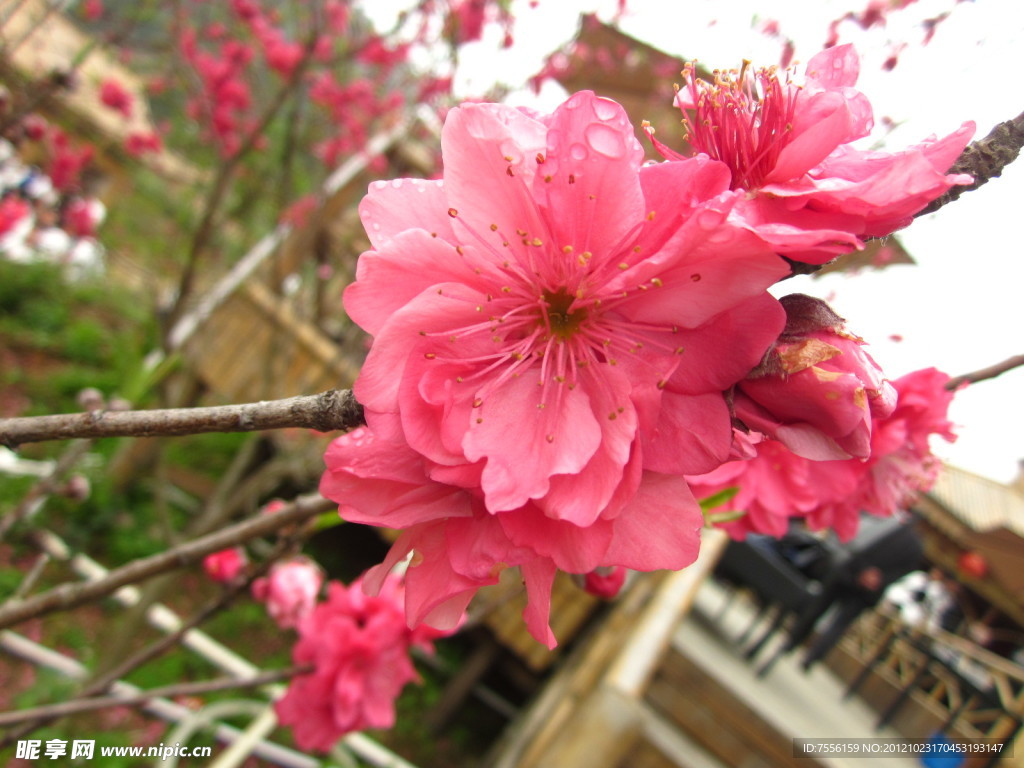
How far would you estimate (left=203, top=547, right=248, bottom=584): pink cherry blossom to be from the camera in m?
1.85

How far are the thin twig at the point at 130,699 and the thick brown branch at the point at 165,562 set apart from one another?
356mm

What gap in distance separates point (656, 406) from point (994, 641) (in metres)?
12.8

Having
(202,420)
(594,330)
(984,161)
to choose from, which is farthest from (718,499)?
(202,420)

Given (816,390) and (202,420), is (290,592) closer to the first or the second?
(202,420)

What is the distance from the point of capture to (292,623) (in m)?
2.18

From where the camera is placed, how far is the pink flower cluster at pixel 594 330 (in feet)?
1.69

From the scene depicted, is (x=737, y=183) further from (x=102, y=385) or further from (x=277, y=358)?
(x=102, y=385)

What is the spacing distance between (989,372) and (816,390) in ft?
3.17

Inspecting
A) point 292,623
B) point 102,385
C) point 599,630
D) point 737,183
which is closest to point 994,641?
point 599,630

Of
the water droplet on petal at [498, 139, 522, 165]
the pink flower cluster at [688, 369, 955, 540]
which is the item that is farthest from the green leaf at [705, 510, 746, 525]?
the water droplet on petal at [498, 139, 522, 165]

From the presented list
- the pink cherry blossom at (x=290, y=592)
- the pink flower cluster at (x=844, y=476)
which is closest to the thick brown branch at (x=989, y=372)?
the pink flower cluster at (x=844, y=476)

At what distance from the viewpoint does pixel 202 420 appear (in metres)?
0.60

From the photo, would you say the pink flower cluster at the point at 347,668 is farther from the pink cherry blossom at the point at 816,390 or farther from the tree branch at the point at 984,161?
the tree branch at the point at 984,161

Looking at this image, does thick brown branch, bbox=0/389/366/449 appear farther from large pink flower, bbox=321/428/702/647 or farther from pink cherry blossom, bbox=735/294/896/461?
pink cherry blossom, bbox=735/294/896/461
